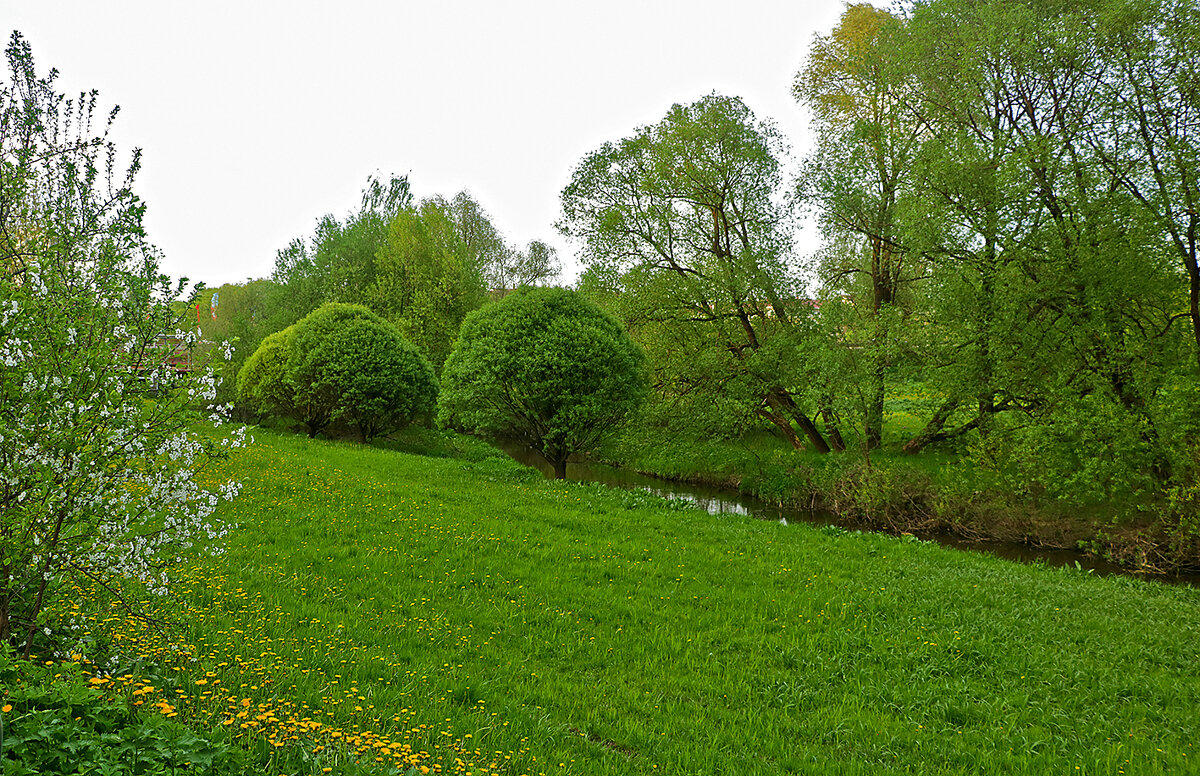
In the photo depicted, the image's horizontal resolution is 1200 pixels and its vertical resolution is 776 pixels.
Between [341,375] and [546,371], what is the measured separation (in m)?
9.61

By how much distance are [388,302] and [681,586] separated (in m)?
26.2

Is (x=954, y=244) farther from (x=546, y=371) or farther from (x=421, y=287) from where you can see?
(x=421, y=287)

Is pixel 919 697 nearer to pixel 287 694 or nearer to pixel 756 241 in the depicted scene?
pixel 287 694

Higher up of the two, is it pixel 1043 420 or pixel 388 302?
pixel 388 302

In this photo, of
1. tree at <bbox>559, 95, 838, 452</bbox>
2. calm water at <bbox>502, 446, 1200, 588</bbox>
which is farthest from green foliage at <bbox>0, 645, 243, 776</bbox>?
tree at <bbox>559, 95, 838, 452</bbox>

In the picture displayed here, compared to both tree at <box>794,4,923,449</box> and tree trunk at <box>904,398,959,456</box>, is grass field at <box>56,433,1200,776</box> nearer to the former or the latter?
tree trunk at <box>904,398,959,456</box>

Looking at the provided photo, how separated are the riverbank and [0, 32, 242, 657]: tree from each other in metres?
14.2

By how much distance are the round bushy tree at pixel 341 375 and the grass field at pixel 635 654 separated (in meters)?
11.2

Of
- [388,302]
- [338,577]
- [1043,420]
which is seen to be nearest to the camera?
[338,577]

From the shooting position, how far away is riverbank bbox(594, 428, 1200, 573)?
44.0 ft

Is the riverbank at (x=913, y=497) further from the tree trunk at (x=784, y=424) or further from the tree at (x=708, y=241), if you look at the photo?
the tree at (x=708, y=241)

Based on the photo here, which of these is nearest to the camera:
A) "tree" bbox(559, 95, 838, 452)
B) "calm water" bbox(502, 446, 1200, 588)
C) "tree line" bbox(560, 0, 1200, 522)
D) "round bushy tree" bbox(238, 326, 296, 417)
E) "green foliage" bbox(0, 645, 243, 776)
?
"green foliage" bbox(0, 645, 243, 776)

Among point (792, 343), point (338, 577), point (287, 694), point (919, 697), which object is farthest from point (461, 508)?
point (792, 343)

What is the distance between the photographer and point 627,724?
5.21m
